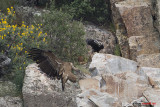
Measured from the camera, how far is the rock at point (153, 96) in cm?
568

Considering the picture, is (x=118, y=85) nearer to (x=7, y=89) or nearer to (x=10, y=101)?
(x=10, y=101)

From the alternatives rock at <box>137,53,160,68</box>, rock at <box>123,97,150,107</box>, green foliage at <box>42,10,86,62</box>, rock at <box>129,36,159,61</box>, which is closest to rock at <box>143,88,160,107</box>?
rock at <box>123,97,150,107</box>

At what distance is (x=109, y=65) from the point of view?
7.17 metres

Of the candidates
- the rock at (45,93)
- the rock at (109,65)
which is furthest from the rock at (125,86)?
the rock at (45,93)

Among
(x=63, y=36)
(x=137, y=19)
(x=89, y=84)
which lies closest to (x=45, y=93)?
(x=89, y=84)

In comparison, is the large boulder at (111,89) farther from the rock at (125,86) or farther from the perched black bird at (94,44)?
the perched black bird at (94,44)

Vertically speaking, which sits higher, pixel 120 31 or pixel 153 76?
pixel 120 31

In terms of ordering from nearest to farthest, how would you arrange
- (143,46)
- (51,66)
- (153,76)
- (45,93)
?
(51,66)
(45,93)
(153,76)
(143,46)

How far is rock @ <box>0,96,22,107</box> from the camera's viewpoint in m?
6.49

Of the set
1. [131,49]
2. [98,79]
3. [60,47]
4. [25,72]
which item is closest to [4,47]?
[25,72]

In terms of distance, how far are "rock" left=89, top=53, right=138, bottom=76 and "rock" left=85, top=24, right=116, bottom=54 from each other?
3.22 m

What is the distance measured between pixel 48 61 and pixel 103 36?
5600 mm

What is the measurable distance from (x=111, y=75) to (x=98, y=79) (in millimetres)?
338

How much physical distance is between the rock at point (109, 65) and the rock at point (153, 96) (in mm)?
1093
